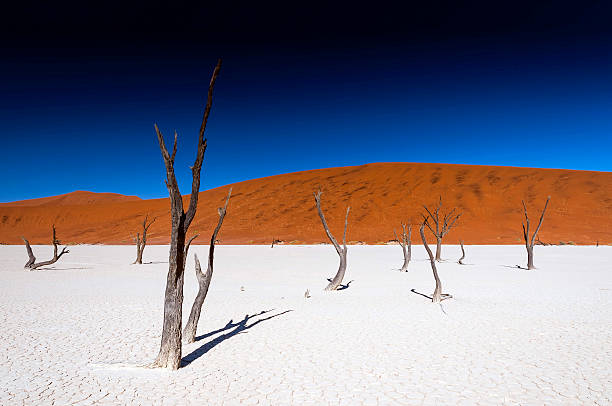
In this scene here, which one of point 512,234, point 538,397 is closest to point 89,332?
point 538,397

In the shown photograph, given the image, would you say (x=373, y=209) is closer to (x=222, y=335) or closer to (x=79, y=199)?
(x=222, y=335)

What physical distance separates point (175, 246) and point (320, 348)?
2.92m

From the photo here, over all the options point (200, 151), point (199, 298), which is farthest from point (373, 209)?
point (200, 151)

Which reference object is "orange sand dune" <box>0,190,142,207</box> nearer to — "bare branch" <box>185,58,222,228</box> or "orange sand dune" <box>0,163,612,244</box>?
"orange sand dune" <box>0,163,612,244</box>

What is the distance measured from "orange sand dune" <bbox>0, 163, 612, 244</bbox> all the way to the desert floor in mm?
34625

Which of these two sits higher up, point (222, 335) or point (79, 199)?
point (79, 199)

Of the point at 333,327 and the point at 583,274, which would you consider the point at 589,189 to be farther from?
the point at 333,327

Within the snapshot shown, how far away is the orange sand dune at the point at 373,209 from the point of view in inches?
1901

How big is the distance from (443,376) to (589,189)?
211 feet

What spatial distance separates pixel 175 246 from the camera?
5148 mm

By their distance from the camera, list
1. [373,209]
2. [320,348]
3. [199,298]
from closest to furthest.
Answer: [320,348] < [199,298] < [373,209]

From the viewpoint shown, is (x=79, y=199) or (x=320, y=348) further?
(x=79, y=199)

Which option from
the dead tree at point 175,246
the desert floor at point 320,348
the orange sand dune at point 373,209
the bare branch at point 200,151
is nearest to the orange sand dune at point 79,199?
the orange sand dune at point 373,209

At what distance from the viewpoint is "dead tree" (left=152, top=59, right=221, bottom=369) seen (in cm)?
504
